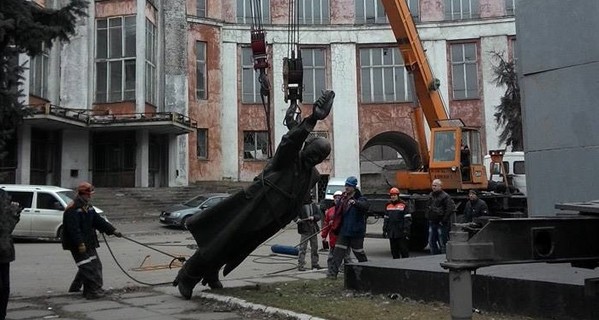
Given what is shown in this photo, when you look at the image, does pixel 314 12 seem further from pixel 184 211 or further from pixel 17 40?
pixel 17 40

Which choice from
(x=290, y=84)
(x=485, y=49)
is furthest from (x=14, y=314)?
(x=485, y=49)

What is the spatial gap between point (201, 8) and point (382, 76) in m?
13.7

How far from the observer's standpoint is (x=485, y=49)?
42.9 m

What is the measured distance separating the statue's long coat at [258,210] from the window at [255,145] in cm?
3363

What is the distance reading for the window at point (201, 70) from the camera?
4212 centimetres

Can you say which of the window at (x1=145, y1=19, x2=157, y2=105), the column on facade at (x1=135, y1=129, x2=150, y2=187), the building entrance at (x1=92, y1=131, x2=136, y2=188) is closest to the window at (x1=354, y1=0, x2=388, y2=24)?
the window at (x1=145, y1=19, x2=157, y2=105)

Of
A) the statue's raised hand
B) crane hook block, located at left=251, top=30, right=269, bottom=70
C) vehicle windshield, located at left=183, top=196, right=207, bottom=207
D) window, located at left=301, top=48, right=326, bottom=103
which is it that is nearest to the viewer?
the statue's raised hand

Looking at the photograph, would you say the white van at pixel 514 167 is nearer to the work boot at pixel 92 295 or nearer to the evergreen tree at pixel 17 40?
the work boot at pixel 92 295

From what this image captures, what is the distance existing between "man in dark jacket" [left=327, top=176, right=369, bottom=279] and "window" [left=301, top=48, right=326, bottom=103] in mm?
32727

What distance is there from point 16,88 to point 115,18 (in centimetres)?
3126

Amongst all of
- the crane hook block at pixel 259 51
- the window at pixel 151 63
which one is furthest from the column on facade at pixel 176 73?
the crane hook block at pixel 259 51

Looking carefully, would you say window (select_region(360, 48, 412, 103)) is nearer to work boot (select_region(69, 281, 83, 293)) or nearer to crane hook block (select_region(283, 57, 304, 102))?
crane hook block (select_region(283, 57, 304, 102))

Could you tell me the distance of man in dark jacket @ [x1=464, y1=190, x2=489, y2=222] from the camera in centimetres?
1515

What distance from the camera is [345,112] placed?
1688 inches
